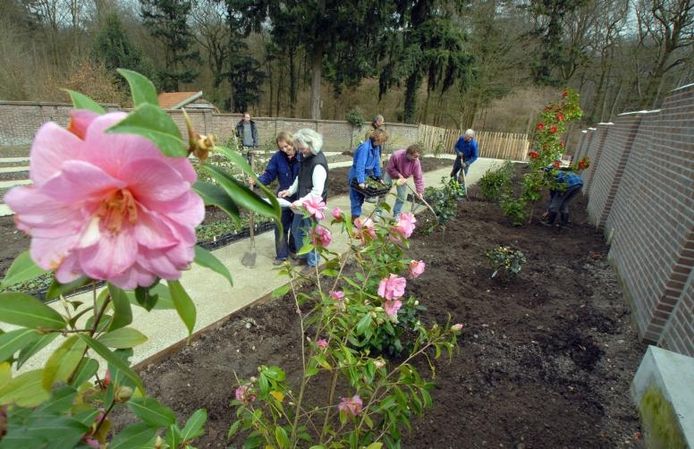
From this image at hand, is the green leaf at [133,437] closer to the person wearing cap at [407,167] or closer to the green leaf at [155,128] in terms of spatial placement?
the green leaf at [155,128]

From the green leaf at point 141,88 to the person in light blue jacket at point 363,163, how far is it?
4.86 m

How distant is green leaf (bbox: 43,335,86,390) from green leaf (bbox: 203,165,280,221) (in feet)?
1.45

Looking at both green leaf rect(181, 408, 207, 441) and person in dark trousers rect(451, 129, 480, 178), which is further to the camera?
person in dark trousers rect(451, 129, 480, 178)

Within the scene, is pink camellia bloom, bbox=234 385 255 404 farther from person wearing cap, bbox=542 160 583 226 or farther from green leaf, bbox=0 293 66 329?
person wearing cap, bbox=542 160 583 226

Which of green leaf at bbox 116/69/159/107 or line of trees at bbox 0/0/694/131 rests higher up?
line of trees at bbox 0/0/694/131

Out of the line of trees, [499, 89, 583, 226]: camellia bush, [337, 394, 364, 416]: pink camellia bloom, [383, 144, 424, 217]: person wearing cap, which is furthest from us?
the line of trees

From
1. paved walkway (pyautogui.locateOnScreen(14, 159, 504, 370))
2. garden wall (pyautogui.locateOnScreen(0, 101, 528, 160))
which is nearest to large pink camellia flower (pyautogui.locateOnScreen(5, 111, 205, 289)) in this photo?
paved walkway (pyautogui.locateOnScreen(14, 159, 504, 370))

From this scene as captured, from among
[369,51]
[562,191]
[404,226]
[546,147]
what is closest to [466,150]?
[546,147]

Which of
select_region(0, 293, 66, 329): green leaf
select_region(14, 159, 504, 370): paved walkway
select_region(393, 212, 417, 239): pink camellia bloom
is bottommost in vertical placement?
select_region(14, 159, 504, 370): paved walkway

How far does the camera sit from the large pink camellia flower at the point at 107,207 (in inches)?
16.7

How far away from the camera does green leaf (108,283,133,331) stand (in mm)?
604

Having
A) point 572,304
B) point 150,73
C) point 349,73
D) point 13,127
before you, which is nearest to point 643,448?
point 572,304

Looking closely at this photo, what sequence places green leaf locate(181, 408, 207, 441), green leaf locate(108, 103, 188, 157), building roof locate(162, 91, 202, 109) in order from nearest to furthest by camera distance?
green leaf locate(108, 103, 188, 157)
green leaf locate(181, 408, 207, 441)
building roof locate(162, 91, 202, 109)

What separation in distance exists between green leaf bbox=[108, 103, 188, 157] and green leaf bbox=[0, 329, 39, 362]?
1.77ft
